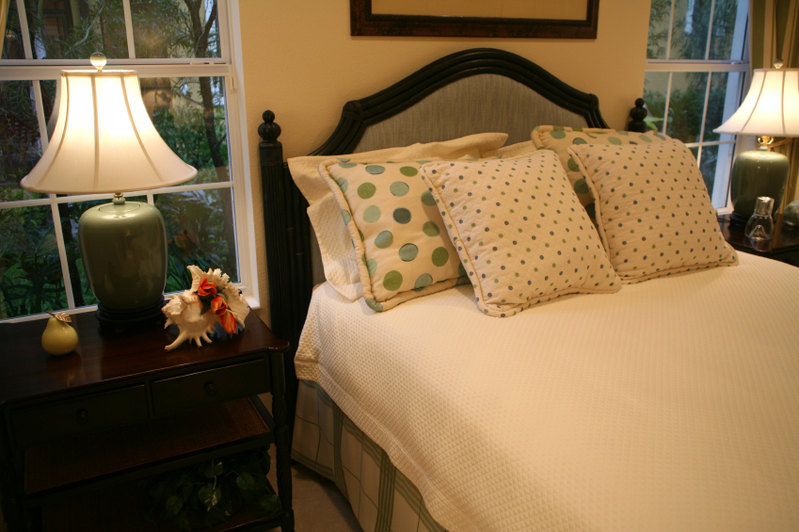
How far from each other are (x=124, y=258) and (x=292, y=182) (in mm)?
614

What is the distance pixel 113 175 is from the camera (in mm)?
1431

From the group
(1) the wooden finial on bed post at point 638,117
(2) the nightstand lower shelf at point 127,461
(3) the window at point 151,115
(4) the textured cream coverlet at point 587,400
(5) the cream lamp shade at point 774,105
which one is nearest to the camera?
(4) the textured cream coverlet at point 587,400

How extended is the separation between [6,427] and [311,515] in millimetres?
929

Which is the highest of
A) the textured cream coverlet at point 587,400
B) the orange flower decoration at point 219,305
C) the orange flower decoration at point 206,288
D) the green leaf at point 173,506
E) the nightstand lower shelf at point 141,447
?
the orange flower decoration at point 206,288

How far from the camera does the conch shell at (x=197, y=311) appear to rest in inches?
60.4

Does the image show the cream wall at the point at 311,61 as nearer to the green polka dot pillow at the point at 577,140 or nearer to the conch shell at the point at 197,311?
the green polka dot pillow at the point at 577,140

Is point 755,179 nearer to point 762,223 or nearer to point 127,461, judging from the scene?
point 762,223

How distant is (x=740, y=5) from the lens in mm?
3139

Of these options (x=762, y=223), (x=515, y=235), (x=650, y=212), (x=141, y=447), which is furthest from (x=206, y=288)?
(x=762, y=223)

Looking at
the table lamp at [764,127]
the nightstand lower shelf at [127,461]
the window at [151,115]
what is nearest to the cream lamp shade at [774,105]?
the table lamp at [764,127]

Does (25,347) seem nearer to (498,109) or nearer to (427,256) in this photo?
(427,256)

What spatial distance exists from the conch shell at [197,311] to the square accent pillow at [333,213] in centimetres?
34

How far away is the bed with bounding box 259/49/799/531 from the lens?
41.7 inches

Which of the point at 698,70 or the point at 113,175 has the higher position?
the point at 698,70
